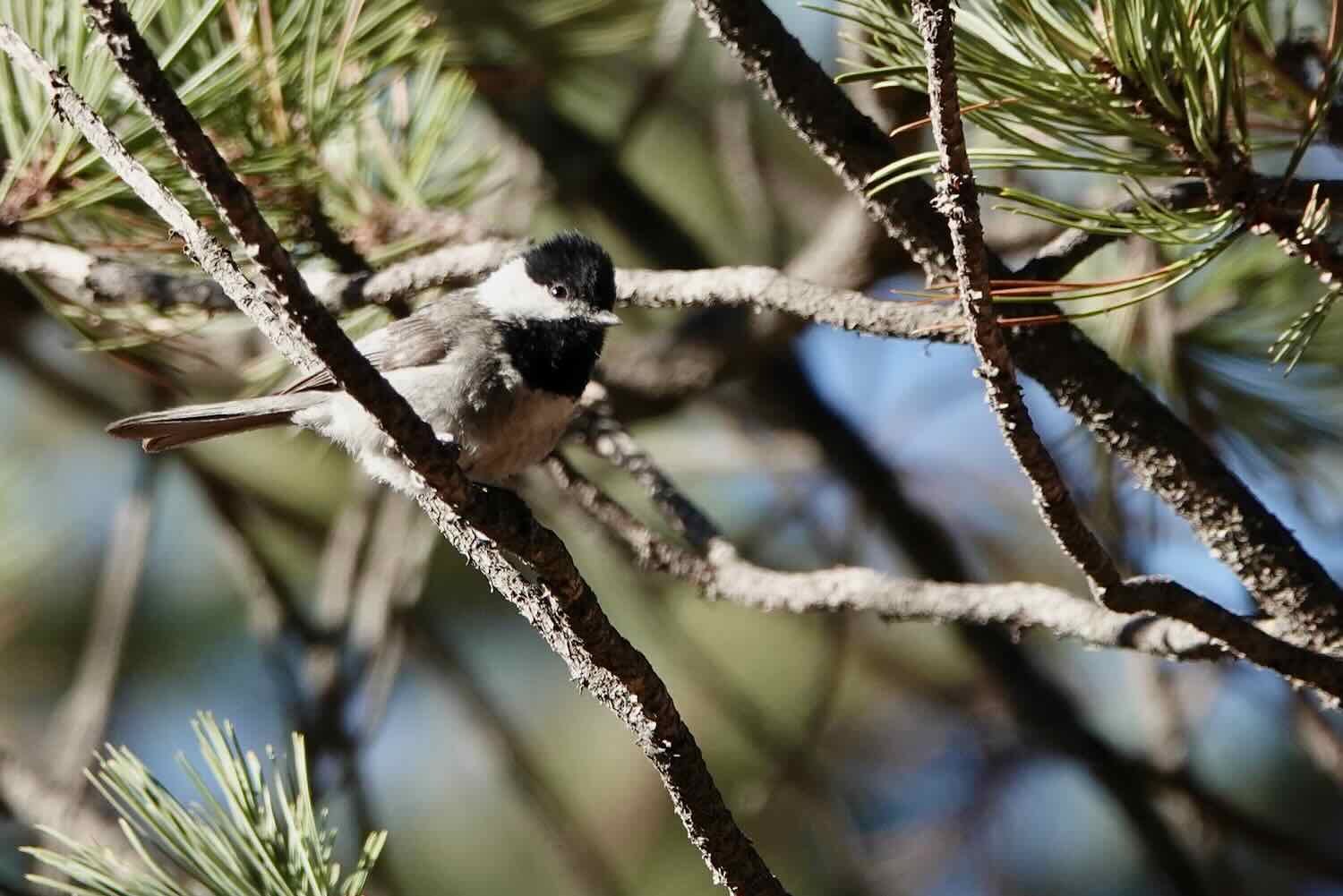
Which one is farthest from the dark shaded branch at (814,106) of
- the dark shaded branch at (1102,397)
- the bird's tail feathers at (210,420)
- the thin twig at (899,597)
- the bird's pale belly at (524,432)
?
the bird's tail feathers at (210,420)

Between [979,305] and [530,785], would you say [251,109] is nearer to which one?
[979,305]

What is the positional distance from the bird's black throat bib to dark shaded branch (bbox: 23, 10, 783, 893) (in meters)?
0.74

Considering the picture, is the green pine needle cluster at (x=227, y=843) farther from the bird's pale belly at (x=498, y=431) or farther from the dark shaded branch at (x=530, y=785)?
the dark shaded branch at (x=530, y=785)

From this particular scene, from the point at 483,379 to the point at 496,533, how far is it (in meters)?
0.92

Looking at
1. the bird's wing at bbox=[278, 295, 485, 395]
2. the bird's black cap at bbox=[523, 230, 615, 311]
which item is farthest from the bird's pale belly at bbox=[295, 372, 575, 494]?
the bird's black cap at bbox=[523, 230, 615, 311]

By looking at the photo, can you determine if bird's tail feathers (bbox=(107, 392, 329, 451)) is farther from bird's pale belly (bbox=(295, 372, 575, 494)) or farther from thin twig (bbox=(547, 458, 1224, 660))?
thin twig (bbox=(547, 458, 1224, 660))

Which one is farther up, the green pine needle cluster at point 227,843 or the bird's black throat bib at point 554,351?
the bird's black throat bib at point 554,351

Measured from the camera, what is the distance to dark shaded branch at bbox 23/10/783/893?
1.22 metres

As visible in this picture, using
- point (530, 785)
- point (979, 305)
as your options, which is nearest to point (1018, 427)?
point (979, 305)

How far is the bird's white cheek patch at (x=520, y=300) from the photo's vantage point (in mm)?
2506

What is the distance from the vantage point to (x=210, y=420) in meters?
2.28

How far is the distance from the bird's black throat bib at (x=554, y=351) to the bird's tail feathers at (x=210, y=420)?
13.5 inches

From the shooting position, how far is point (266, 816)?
1459 millimetres

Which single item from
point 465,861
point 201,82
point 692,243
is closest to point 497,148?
point 692,243
